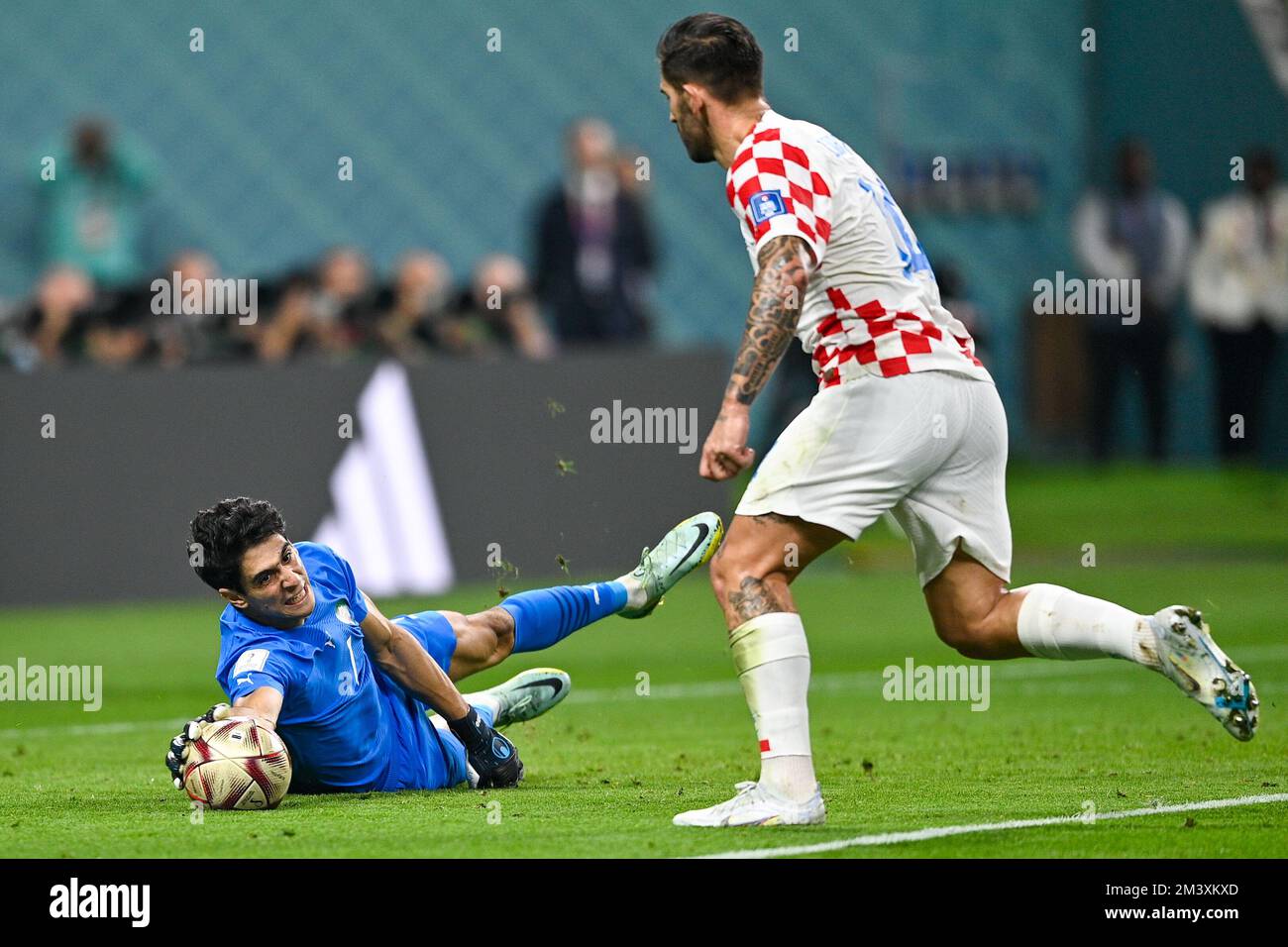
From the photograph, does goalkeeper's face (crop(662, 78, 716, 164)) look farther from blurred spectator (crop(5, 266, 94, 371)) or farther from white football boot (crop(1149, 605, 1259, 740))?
blurred spectator (crop(5, 266, 94, 371))

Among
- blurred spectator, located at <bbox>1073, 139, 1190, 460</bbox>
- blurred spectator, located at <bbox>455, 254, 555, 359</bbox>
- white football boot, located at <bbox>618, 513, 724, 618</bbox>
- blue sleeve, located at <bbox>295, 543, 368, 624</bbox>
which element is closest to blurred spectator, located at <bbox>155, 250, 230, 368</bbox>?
blurred spectator, located at <bbox>455, 254, 555, 359</bbox>

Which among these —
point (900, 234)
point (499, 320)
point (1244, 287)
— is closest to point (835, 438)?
point (900, 234)

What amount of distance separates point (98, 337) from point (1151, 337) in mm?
10867

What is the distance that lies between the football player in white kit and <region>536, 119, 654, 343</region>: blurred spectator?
1175 centimetres

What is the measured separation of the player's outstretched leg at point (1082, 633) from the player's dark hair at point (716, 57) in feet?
5.27

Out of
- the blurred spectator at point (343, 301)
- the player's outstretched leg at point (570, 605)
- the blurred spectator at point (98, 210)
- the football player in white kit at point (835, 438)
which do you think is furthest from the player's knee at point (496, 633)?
the blurred spectator at point (98, 210)

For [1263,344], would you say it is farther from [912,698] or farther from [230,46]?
[912,698]

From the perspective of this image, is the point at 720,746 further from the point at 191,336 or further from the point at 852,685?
the point at 191,336

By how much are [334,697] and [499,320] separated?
9.86 m

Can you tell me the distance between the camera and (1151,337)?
72.2 ft

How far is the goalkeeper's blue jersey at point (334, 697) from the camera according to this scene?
278 inches

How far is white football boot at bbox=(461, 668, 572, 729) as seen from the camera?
326 inches

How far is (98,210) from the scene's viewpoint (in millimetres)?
18484
